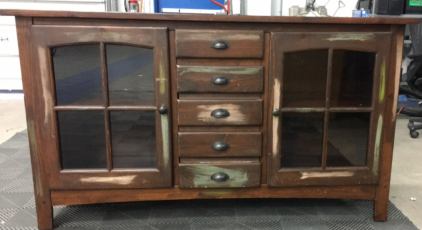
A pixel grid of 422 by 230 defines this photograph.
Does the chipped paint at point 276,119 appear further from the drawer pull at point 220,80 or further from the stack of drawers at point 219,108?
the drawer pull at point 220,80

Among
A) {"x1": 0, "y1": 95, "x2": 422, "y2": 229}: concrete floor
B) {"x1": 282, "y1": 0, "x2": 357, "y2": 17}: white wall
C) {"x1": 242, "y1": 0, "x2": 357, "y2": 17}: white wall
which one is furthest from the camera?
{"x1": 282, "y1": 0, "x2": 357, "y2": 17}: white wall

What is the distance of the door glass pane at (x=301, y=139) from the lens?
1194mm

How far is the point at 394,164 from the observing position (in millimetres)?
1853

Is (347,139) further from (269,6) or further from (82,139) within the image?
(269,6)

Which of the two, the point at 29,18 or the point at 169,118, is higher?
the point at 29,18

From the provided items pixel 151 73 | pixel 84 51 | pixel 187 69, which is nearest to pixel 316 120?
pixel 187 69

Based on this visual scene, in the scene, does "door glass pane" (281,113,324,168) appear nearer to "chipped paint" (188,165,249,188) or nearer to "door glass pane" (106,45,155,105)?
"chipped paint" (188,165,249,188)

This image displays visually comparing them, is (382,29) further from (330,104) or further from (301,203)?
(301,203)

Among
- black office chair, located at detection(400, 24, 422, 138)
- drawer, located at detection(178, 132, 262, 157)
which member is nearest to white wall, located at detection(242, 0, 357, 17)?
black office chair, located at detection(400, 24, 422, 138)

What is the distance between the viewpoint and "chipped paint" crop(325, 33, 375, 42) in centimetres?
112

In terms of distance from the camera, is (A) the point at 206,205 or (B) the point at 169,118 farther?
(A) the point at 206,205

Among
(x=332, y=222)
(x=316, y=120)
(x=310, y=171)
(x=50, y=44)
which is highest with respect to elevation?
(x=50, y=44)

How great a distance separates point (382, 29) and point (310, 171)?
54 cm

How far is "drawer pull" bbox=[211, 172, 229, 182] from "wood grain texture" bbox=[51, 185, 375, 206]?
50mm
